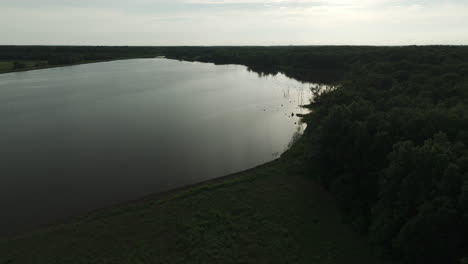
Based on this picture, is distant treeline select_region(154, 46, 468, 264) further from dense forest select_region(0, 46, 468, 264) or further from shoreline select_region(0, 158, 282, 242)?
shoreline select_region(0, 158, 282, 242)

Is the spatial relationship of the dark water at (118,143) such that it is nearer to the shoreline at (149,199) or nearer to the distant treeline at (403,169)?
the shoreline at (149,199)

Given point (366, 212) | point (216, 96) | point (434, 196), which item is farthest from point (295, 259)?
point (216, 96)

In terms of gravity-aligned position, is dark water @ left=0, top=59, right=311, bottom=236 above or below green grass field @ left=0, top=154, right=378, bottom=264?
above

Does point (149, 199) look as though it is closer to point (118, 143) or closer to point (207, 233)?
point (207, 233)

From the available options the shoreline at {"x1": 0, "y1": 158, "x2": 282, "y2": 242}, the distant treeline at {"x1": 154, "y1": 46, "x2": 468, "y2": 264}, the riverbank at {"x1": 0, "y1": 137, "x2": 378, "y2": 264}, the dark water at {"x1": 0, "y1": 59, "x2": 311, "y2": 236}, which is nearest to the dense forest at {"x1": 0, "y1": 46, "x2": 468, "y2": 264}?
the distant treeline at {"x1": 154, "y1": 46, "x2": 468, "y2": 264}

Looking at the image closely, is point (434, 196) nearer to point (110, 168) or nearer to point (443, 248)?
point (443, 248)

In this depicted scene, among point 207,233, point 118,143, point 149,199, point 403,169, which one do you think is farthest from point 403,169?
point 118,143

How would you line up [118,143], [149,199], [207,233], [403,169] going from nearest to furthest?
[403,169], [207,233], [149,199], [118,143]

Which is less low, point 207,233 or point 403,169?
point 403,169
